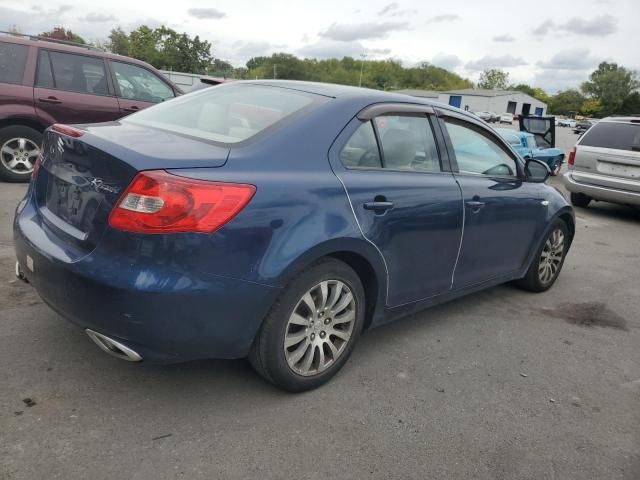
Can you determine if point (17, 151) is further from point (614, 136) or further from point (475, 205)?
point (614, 136)

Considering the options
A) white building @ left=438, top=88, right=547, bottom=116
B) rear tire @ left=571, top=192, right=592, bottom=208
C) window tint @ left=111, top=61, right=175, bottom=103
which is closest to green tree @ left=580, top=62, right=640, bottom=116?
→ white building @ left=438, top=88, right=547, bottom=116

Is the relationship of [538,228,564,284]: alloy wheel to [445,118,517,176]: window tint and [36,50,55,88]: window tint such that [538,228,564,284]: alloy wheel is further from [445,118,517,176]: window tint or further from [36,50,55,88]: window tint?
[36,50,55,88]: window tint

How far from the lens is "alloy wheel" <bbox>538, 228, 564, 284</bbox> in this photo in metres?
4.83

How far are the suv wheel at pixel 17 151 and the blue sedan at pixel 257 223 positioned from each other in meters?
4.50

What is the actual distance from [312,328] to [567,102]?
140 metres

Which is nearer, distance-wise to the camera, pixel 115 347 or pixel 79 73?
pixel 115 347

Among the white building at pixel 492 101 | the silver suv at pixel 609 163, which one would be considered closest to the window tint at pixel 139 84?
the silver suv at pixel 609 163

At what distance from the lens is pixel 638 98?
109375 millimetres

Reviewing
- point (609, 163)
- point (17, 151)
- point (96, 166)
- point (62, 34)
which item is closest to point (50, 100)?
point (17, 151)

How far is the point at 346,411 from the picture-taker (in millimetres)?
2797

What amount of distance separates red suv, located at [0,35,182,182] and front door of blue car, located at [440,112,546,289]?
17.6 ft

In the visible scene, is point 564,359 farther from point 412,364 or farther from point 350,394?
point 350,394

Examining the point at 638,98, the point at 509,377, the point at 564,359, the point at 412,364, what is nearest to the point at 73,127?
the point at 412,364

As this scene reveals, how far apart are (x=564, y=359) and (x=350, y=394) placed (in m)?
1.63
